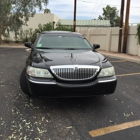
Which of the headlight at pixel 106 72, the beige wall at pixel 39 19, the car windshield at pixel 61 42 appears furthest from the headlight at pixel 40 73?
the beige wall at pixel 39 19

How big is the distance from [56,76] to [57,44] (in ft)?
6.02

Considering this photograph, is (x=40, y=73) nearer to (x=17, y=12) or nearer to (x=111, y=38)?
(x=111, y=38)

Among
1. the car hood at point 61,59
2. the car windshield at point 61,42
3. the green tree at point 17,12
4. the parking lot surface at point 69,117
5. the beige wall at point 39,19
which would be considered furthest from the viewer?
the beige wall at point 39,19

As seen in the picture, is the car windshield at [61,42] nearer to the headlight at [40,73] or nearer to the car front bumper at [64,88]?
the headlight at [40,73]

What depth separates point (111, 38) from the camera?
52.1 feet

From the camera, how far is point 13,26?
827 inches

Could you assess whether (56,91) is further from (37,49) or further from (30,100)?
(37,49)

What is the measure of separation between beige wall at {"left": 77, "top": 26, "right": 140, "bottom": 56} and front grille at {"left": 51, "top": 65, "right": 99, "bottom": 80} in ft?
33.9

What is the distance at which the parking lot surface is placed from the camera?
2.81m

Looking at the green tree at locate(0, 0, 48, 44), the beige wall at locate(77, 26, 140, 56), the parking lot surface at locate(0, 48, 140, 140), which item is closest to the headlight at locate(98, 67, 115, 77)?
the parking lot surface at locate(0, 48, 140, 140)

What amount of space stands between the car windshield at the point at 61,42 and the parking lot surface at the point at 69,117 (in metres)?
1.44

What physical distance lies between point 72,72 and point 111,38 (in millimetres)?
13359

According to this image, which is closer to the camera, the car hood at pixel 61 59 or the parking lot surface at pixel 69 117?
the parking lot surface at pixel 69 117

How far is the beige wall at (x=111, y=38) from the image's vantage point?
13.1 meters
